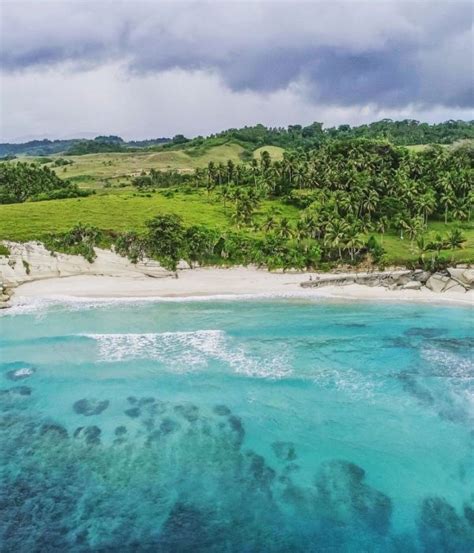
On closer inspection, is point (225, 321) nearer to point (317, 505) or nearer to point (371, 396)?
point (371, 396)

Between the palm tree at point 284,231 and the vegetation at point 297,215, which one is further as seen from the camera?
the palm tree at point 284,231

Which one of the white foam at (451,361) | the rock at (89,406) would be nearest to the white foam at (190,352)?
the rock at (89,406)

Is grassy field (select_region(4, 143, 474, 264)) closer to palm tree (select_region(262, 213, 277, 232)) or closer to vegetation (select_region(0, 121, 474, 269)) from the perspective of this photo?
vegetation (select_region(0, 121, 474, 269))

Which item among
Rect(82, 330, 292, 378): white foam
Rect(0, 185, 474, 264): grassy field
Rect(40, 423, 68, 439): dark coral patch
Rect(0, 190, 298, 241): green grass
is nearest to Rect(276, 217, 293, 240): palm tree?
Rect(0, 185, 474, 264): grassy field

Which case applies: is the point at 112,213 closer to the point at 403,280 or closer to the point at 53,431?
the point at 403,280

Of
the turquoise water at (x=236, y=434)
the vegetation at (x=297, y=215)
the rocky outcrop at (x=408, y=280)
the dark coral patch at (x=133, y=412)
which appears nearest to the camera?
the turquoise water at (x=236, y=434)

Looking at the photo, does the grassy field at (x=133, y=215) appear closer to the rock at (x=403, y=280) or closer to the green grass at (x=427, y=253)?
the green grass at (x=427, y=253)
